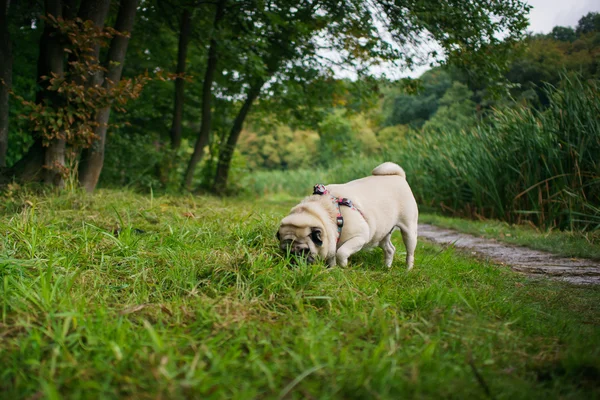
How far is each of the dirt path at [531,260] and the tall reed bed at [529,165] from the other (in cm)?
125

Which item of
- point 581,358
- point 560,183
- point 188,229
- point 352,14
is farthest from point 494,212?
point 581,358

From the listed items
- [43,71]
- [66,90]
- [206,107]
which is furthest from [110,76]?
[206,107]

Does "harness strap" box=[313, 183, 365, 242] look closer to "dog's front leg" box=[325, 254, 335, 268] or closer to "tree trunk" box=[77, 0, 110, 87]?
"dog's front leg" box=[325, 254, 335, 268]

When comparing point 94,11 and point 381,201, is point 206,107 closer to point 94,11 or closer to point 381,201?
point 94,11

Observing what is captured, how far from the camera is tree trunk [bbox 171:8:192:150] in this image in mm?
10016

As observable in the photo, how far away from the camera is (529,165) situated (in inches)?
297

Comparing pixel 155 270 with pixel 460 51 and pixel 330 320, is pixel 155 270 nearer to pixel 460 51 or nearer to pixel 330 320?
pixel 330 320

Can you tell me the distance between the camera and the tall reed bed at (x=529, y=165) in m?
6.66

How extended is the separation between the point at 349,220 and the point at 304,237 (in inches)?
20.0

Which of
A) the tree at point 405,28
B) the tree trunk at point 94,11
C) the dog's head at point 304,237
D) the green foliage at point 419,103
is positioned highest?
the green foliage at point 419,103

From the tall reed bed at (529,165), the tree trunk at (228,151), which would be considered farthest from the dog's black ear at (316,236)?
the tree trunk at (228,151)

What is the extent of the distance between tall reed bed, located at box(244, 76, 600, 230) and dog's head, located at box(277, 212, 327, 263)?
4562 millimetres

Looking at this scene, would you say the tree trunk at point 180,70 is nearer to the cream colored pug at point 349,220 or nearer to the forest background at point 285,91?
the forest background at point 285,91

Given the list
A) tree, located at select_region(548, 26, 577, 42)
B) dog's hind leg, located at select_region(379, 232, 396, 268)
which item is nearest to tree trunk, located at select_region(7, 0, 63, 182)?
dog's hind leg, located at select_region(379, 232, 396, 268)
